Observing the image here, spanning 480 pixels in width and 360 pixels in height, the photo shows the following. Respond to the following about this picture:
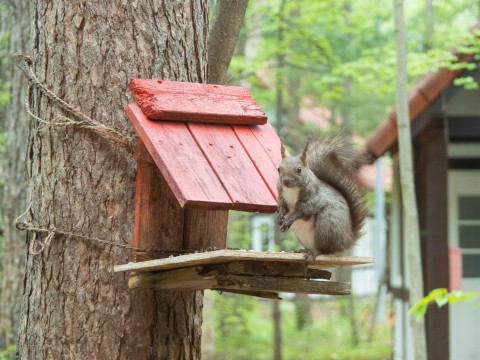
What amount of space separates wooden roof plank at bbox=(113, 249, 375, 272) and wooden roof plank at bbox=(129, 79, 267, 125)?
563mm

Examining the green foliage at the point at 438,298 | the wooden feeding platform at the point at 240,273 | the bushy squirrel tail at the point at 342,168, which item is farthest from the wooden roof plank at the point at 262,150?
the green foliage at the point at 438,298

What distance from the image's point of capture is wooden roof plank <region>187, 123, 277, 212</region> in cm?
281

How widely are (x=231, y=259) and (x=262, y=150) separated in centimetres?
60

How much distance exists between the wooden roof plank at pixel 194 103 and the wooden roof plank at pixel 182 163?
0.05 m

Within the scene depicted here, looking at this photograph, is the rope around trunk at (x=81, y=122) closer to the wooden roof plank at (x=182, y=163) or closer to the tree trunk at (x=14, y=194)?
the wooden roof plank at (x=182, y=163)

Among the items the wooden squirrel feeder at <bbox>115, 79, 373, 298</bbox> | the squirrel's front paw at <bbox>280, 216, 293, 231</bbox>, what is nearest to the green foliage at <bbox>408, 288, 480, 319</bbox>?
the wooden squirrel feeder at <bbox>115, 79, 373, 298</bbox>

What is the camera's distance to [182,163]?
9.35ft

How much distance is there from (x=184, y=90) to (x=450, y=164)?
7131 millimetres

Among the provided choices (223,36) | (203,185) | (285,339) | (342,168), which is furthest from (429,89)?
(285,339)

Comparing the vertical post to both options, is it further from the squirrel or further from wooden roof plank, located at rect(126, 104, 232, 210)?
wooden roof plank, located at rect(126, 104, 232, 210)

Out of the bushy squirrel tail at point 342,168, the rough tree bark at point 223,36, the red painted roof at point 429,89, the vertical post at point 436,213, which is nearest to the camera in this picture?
the bushy squirrel tail at point 342,168

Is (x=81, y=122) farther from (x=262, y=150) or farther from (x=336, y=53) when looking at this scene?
(x=336, y=53)

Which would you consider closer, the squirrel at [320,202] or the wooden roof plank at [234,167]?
the wooden roof plank at [234,167]

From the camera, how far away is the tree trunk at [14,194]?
6684mm
